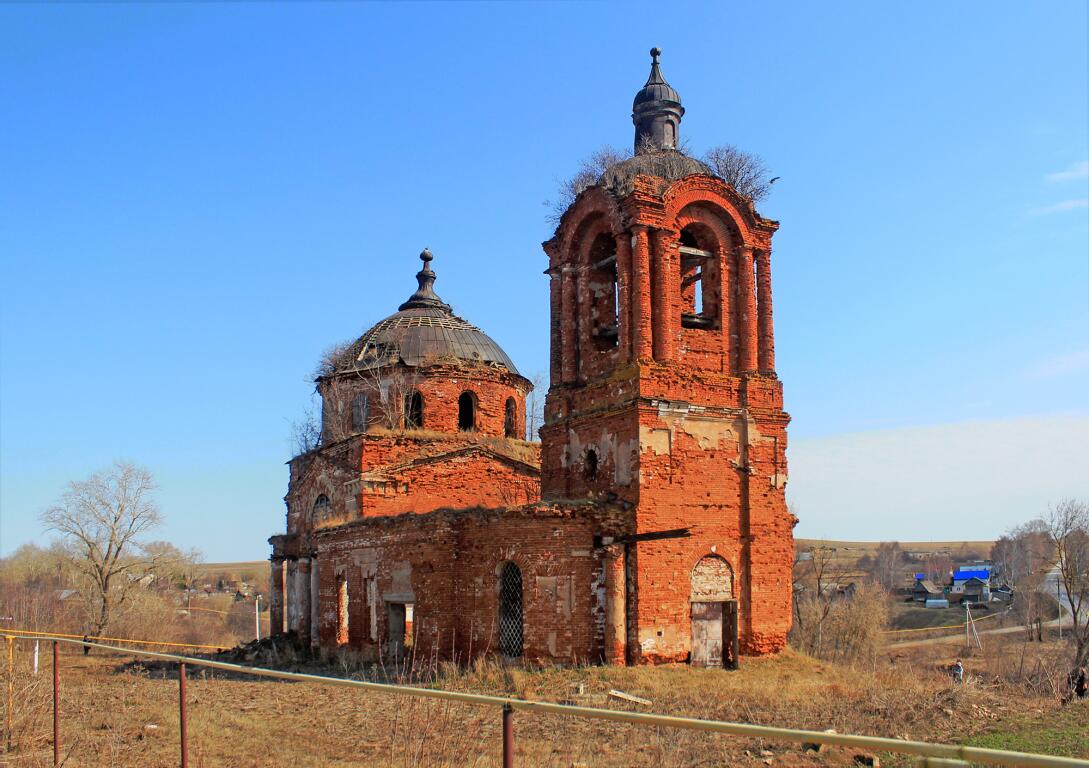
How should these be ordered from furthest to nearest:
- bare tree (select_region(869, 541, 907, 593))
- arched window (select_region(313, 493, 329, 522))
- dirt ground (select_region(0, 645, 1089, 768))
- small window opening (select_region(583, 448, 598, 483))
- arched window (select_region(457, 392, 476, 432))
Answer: bare tree (select_region(869, 541, 907, 593)), arched window (select_region(457, 392, 476, 432)), arched window (select_region(313, 493, 329, 522)), small window opening (select_region(583, 448, 598, 483)), dirt ground (select_region(0, 645, 1089, 768))

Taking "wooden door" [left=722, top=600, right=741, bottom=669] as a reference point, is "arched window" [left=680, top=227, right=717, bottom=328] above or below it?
above

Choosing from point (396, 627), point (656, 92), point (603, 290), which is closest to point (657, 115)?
point (656, 92)

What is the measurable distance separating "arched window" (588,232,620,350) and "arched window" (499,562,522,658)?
17.1 feet

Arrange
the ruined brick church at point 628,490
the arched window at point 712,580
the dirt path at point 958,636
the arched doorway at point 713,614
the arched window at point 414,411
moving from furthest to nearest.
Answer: the dirt path at point 958,636
the arched window at point 414,411
the arched window at point 712,580
the arched doorway at point 713,614
the ruined brick church at point 628,490

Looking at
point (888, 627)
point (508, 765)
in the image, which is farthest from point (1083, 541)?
point (508, 765)

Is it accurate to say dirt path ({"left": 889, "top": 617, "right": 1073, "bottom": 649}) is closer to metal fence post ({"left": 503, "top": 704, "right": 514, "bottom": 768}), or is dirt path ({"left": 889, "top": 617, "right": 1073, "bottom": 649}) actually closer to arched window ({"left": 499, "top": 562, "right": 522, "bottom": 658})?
arched window ({"left": 499, "top": 562, "right": 522, "bottom": 658})

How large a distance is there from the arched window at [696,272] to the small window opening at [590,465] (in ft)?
10.4

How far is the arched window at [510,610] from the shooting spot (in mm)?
17203

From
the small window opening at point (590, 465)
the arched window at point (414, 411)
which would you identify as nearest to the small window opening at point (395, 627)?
the small window opening at point (590, 465)

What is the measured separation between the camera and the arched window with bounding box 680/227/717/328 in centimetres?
1920

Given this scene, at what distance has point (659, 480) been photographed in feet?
56.9

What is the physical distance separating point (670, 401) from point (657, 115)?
6.62m

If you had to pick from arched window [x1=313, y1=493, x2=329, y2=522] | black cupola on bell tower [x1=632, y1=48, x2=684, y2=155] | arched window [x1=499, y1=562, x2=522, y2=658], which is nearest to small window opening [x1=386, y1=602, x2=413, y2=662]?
arched window [x1=499, y1=562, x2=522, y2=658]

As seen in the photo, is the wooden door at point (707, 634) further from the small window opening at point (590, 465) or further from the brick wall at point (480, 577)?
the small window opening at point (590, 465)
